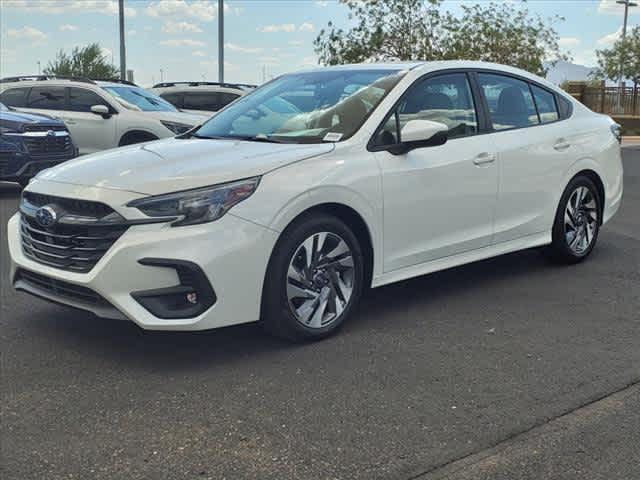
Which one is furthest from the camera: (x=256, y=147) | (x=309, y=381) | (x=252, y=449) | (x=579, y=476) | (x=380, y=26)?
(x=380, y=26)

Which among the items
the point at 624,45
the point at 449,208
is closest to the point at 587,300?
the point at 449,208

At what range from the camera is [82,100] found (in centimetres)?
1422

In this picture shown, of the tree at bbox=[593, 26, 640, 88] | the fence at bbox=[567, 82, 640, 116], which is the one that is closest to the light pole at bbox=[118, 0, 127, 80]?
the fence at bbox=[567, 82, 640, 116]

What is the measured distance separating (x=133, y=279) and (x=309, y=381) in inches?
40.3

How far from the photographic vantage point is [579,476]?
3.12 m

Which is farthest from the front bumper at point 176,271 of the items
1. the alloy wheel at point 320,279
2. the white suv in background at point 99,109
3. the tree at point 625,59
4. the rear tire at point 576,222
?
the tree at point 625,59

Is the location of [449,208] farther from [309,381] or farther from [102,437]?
[102,437]

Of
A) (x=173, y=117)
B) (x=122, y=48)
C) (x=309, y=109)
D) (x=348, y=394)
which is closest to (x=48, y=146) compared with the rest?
(x=173, y=117)

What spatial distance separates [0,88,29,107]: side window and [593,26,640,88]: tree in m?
46.5

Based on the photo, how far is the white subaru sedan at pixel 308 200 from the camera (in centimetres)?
424

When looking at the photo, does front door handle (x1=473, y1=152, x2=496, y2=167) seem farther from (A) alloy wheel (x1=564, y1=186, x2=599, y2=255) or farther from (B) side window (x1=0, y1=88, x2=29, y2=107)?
(B) side window (x1=0, y1=88, x2=29, y2=107)

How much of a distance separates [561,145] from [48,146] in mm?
7816

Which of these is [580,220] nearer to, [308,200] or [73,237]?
[308,200]

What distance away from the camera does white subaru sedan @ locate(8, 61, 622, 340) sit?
A: 13.9ft
